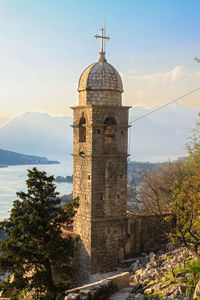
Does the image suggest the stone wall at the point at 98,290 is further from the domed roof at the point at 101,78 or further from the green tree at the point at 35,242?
the domed roof at the point at 101,78

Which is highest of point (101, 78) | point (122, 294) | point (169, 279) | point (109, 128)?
point (101, 78)

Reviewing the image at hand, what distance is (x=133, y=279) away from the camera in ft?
47.5

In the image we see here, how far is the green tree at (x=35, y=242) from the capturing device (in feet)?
44.5

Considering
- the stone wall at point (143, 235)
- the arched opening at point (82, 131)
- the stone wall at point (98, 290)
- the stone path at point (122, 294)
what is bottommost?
the stone path at point (122, 294)

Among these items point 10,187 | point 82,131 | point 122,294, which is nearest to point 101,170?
point 82,131

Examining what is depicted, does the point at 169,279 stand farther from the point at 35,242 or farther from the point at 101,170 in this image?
the point at 101,170

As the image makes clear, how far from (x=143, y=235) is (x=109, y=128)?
6.18m

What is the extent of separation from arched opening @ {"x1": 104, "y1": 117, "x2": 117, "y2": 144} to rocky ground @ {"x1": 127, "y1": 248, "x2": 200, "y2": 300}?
646 cm

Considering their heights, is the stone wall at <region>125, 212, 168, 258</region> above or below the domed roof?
below

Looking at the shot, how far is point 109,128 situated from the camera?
17.9m

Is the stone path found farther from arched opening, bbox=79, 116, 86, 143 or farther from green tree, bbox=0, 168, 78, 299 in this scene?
arched opening, bbox=79, 116, 86, 143

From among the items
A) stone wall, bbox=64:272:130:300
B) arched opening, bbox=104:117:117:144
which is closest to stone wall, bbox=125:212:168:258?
arched opening, bbox=104:117:117:144

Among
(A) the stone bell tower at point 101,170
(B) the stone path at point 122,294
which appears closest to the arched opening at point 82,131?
(A) the stone bell tower at point 101,170

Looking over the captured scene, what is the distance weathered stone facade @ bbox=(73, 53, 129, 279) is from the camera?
1709 centimetres
